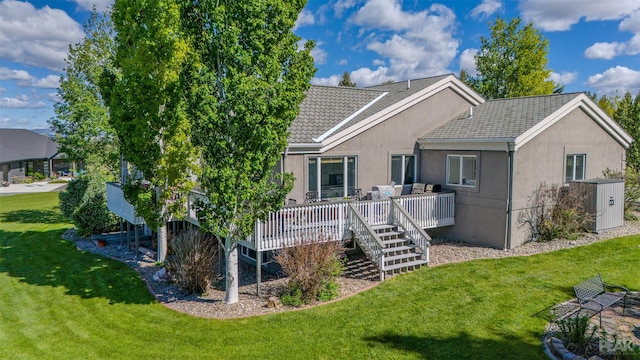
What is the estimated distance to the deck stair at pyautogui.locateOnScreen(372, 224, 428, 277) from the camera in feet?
37.9

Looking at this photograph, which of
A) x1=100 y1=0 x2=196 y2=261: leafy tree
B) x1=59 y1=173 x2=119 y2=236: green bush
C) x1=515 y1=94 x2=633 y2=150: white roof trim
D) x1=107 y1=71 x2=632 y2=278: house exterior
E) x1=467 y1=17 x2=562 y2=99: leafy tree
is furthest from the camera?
x1=467 y1=17 x2=562 y2=99: leafy tree

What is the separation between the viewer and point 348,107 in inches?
659

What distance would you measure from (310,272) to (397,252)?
3619mm

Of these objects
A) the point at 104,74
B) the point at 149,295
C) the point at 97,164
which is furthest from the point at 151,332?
the point at 97,164

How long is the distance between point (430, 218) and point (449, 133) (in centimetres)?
363

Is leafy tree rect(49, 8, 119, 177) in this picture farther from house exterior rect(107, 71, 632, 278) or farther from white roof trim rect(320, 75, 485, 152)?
white roof trim rect(320, 75, 485, 152)

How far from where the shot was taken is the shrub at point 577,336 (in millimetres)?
7016

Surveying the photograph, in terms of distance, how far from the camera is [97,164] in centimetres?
2147

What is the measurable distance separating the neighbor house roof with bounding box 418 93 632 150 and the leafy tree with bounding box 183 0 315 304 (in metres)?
7.41

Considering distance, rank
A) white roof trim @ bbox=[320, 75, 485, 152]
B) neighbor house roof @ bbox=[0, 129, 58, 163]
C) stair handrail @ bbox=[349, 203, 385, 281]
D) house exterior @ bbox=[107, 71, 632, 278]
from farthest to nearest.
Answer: neighbor house roof @ bbox=[0, 129, 58, 163], white roof trim @ bbox=[320, 75, 485, 152], house exterior @ bbox=[107, 71, 632, 278], stair handrail @ bbox=[349, 203, 385, 281]

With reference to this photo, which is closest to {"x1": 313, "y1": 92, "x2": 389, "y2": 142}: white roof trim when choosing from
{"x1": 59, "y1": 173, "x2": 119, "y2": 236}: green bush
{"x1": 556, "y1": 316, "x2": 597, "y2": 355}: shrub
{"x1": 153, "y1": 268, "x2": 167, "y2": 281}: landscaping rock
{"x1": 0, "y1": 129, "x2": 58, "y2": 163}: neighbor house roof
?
{"x1": 153, "y1": 268, "x2": 167, "y2": 281}: landscaping rock

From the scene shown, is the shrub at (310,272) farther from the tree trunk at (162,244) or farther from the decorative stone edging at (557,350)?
the tree trunk at (162,244)

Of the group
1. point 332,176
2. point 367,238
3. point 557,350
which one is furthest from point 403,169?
point 557,350

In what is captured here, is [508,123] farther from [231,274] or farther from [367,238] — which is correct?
Result: [231,274]
